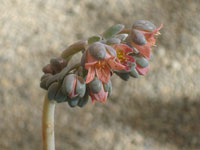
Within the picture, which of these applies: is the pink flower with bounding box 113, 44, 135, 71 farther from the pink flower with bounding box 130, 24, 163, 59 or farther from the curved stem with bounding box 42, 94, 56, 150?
the curved stem with bounding box 42, 94, 56, 150

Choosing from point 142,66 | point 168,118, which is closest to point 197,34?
point 168,118

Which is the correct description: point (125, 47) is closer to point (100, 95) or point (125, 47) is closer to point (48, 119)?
point (100, 95)

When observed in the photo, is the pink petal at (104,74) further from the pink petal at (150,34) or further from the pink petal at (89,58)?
the pink petal at (150,34)

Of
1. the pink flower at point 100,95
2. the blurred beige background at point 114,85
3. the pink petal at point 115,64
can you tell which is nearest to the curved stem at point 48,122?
the pink flower at point 100,95

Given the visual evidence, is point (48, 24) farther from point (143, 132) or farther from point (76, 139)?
point (143, 132)

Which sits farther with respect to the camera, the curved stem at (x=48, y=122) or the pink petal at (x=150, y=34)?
the curved stem at (x=48, y=122)

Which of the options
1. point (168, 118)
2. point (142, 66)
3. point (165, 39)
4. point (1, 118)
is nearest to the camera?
point (142, 66)

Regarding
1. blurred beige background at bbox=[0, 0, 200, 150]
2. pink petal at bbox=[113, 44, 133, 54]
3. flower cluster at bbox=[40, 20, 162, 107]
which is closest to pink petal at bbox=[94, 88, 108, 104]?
flower cluster at bbox=[40, 20, 162, 107]
